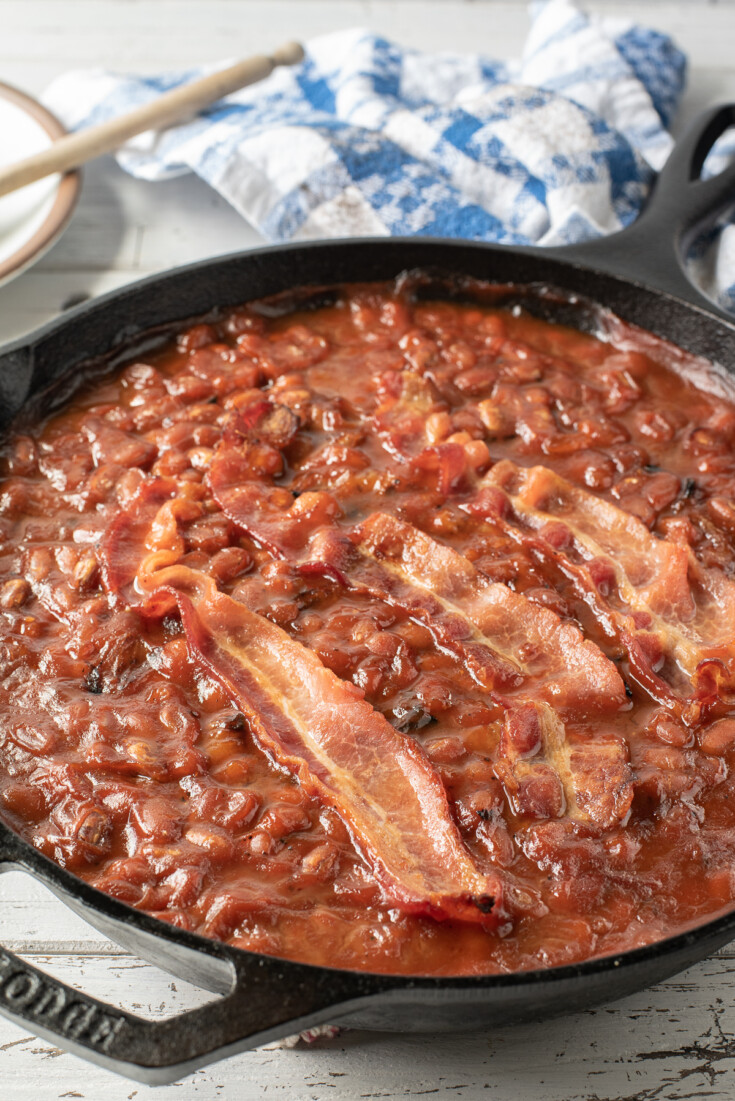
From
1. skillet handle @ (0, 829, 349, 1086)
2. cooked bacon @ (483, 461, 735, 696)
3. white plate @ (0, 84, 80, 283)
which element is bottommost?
cooked bacon @ (483, 461, 735, 696)

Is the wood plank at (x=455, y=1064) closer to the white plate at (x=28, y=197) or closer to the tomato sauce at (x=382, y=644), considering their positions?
the tomato sauce at (x=382, y=644)

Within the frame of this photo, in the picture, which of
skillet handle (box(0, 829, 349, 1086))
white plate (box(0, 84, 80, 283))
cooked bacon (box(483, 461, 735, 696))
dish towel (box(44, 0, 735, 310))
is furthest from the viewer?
dish towel (box(44, 0, 735, 310))

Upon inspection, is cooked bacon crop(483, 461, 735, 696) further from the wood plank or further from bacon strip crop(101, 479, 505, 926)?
the wood plank

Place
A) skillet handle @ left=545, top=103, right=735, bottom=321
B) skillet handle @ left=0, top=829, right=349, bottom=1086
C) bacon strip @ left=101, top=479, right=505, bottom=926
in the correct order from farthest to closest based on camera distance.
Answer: skillet handle @ left=545, top=103, right=735, bottom=321 < bacon strip @ left=101, top=479, right=505, bottom=926 < skillet handle @ left=0, top=829, right=349, bottom=1086

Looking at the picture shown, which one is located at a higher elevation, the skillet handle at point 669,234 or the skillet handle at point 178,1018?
the skillet handle at point 178,1018

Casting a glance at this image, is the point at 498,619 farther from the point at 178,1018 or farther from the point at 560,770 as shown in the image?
the point at 178,1018

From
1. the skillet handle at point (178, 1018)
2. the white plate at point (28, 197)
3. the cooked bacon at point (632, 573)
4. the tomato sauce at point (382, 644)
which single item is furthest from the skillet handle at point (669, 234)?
the skillet handle at point (178, 1018)

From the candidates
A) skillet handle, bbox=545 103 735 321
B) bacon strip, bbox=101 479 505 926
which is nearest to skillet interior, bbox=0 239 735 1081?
bacon strip, bbox=101 479 505 926
